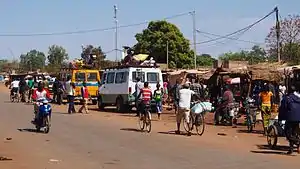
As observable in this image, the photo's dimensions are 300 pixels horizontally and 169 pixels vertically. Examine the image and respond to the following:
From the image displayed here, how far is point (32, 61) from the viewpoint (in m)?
136

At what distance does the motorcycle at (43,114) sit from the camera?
57.9 feet

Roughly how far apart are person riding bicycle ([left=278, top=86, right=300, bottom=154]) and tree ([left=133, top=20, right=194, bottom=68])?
50376 millimetres

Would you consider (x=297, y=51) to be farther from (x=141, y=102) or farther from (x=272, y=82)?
(x=141, y=102)

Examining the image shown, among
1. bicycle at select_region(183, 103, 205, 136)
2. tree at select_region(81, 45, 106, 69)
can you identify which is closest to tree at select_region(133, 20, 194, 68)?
tree at select_region(81, 45, 106, 69)

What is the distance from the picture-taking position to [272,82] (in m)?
24.2

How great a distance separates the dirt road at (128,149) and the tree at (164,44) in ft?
145

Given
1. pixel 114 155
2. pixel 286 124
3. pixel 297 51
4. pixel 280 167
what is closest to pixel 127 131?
pixel 114 155

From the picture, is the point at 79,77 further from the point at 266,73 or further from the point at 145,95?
the point at 145,95

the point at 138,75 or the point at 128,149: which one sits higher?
the point at 138,75

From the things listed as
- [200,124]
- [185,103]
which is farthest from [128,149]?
[200,124]

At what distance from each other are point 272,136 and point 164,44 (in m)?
50.8

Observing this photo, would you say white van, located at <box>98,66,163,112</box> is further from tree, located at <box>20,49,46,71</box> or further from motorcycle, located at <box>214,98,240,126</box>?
tree, located at <box>20,49,46,71</box>

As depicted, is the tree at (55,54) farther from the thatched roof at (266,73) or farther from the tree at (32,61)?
the thatched roof at (266,73)

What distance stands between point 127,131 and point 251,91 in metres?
10.0
